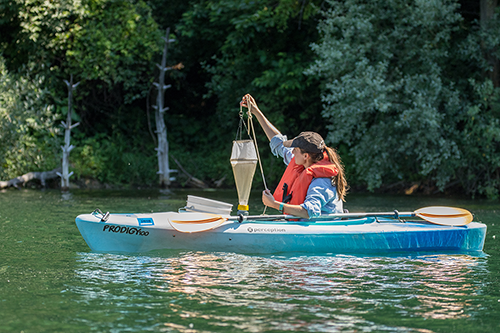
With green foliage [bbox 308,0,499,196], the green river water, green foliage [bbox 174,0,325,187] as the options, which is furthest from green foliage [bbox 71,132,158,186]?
the green river water

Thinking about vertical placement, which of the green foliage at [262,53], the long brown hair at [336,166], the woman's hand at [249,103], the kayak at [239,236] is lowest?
the kayak at [239,236]

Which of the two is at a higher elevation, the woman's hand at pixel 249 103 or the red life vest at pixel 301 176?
the woman's hand at pixel 249 103

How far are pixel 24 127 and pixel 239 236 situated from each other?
366 inches

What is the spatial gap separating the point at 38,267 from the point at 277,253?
2.05 metres

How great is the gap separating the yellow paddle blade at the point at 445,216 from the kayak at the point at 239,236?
327 millimetres

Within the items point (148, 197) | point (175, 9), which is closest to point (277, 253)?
point (148, 197)

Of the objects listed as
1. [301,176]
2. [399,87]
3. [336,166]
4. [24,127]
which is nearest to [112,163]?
[24,127]

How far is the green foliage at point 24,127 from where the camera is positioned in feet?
43.0

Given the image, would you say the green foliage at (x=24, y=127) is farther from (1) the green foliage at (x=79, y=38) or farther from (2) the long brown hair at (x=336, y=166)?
(2) the long brown hair at (x=336, y=166)

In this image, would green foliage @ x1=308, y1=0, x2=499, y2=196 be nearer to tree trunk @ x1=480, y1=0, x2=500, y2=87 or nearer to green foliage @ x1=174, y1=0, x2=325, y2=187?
tree trunk @ x1=480, y1=0, x2=500, y2=87

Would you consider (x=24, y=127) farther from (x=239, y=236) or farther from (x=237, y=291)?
(x=237, y=291)

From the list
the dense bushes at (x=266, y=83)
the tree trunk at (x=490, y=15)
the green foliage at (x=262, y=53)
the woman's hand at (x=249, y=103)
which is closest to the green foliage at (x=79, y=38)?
the dense bushes at (x=266, y=83)

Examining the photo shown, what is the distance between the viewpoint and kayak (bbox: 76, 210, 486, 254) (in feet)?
18.0

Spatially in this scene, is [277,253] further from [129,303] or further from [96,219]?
[129,303]
